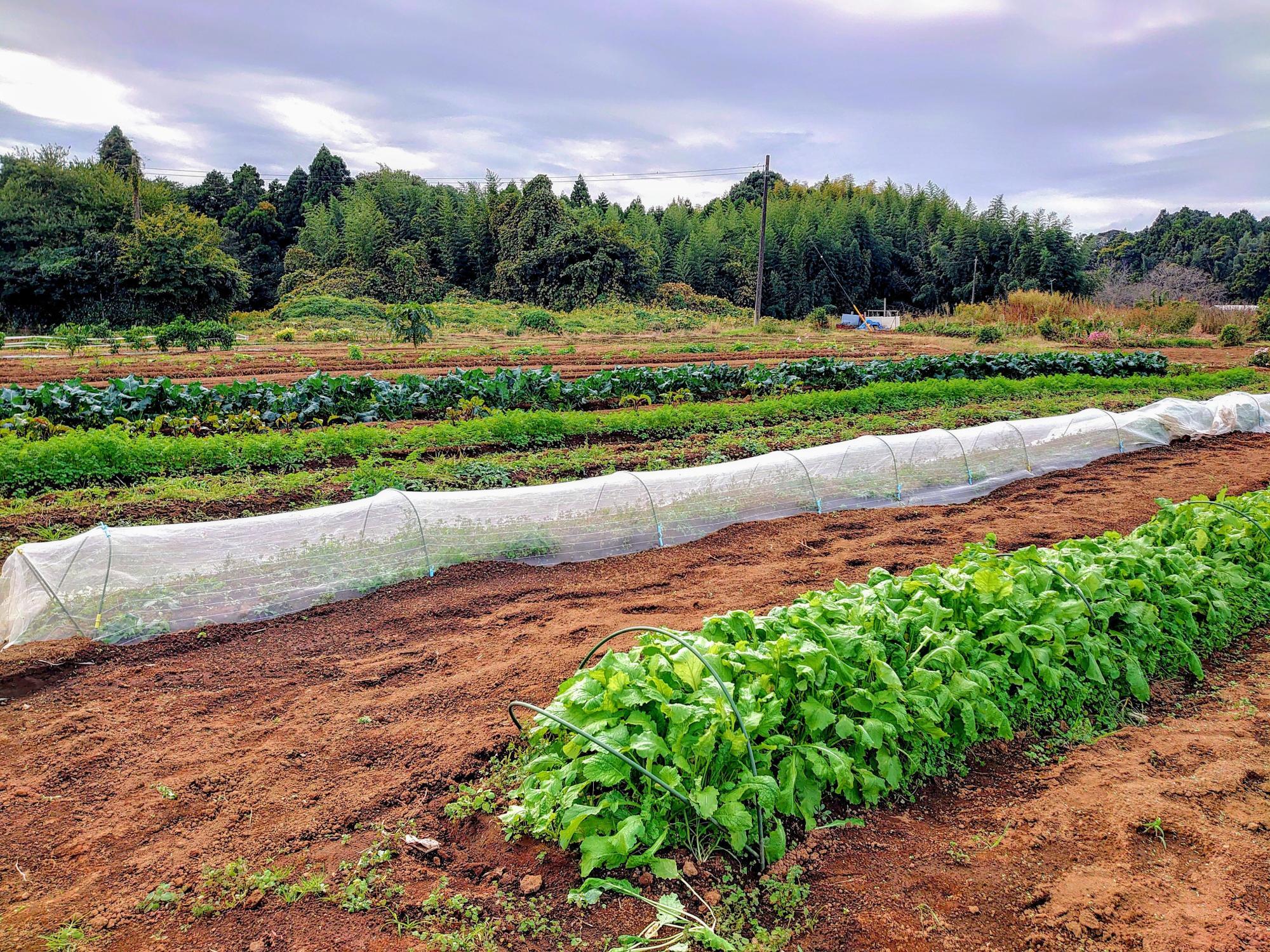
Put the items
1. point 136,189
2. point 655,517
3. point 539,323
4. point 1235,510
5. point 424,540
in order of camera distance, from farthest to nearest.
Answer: point 136,189 < point 539,323 < point 655,517 < point 424,540 < point 1235,510

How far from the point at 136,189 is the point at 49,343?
44.3 feet

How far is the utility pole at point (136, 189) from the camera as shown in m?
30.5

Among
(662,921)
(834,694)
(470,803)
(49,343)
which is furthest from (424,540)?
(49,343)

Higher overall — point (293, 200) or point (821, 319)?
point (293, 200)

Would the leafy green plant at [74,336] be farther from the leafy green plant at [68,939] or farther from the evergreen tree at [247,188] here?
the evergreen tree at [247,188]

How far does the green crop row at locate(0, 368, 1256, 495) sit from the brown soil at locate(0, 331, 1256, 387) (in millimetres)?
4768

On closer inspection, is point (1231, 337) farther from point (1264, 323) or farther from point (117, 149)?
point (117, 149)

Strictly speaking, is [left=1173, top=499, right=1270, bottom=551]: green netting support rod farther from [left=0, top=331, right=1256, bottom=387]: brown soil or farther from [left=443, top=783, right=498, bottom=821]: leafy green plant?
[left=0, top=331, right=1256, bottom=387]: brown soil

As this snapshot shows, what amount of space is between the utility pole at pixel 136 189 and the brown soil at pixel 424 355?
14.8m

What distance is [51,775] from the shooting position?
3074mm

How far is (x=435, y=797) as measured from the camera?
9.46 feet

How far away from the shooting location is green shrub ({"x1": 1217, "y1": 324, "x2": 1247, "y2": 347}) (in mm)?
25844

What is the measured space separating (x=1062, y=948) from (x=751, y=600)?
266cm

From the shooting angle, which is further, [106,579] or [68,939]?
[106,579]
